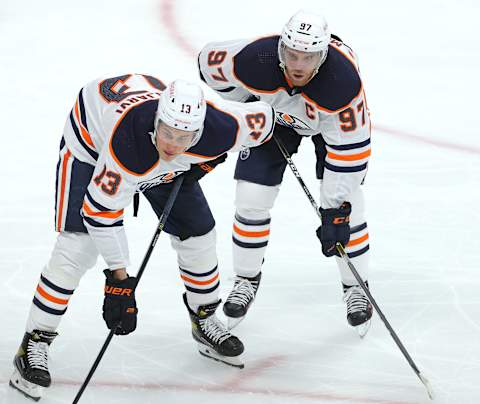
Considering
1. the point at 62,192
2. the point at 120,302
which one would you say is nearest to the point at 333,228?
the point at 120,302

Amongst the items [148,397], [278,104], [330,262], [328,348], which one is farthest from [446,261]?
[148,397]

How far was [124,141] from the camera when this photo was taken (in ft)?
10.6

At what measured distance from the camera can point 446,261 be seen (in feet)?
15.1

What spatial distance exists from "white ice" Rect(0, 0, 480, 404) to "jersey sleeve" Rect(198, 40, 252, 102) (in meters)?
0.88

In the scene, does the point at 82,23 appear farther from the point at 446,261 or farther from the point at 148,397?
the point at 148,397

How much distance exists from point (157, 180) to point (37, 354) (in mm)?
732

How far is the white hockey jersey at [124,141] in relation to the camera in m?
3.25

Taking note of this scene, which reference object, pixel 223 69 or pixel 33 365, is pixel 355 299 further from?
pixel 33 365

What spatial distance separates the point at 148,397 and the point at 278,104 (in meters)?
1.10

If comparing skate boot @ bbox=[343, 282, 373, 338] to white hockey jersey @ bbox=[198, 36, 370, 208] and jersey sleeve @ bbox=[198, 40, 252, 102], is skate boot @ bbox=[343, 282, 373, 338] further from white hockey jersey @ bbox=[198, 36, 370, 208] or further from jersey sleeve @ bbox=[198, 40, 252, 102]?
jersey sleeve @ bbox=[198, 40, 252, 102]

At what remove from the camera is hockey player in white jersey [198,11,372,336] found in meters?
3.65

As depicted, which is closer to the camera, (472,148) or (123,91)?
(123,91)

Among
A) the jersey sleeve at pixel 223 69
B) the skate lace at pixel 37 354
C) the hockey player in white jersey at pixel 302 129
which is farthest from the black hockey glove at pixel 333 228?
the skate lace at pixel 37 354

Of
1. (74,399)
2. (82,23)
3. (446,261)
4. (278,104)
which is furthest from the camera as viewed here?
(82,23)
